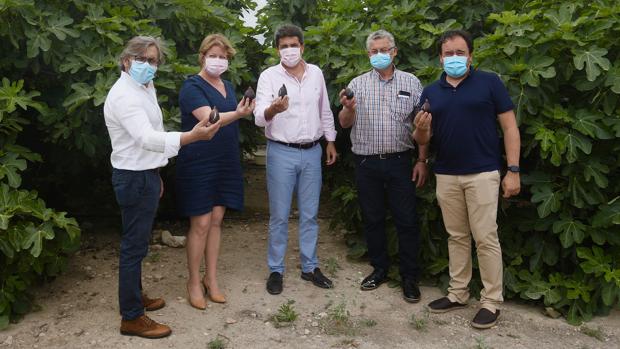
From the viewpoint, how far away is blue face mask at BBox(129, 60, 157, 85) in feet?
10.6

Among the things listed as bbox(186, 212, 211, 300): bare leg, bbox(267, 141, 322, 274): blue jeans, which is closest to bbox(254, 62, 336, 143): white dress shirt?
bbox(267, 141, 322, 274): blue jeans

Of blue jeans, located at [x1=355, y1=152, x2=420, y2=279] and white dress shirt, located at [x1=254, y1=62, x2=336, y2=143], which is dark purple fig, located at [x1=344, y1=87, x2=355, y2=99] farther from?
blue jeans, located at [x1=355, y1=152, x2=420, y2=279]

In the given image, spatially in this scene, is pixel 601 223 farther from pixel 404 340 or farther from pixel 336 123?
pixel 336 123

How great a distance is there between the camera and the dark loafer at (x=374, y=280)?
4266mm

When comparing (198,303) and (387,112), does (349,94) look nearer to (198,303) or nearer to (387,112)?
(387,112)

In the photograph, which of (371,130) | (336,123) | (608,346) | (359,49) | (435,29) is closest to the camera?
(608,346)

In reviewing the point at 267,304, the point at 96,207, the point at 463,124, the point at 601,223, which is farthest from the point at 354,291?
the point at 96,207

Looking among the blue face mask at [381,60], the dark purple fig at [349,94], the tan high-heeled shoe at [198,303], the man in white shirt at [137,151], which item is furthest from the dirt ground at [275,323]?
the blue face mask at [381,60]

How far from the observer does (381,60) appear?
3.90 m

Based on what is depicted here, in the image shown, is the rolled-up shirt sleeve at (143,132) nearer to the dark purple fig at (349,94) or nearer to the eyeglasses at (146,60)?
the eyeglasses at (146,60)

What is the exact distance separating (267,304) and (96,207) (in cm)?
287

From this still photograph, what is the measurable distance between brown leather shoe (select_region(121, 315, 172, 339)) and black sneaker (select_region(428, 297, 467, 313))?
1.85 m

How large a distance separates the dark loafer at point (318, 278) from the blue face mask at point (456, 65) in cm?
187

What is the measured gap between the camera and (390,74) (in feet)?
13.2
